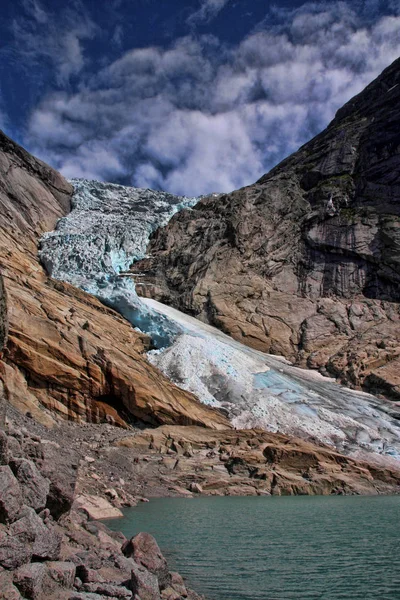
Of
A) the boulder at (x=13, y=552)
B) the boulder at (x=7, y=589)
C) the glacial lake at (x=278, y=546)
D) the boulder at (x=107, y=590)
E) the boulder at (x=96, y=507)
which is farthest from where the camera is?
the boulder at (x=96, y=507)

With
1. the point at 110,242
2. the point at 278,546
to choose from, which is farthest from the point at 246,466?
the point at 110,242

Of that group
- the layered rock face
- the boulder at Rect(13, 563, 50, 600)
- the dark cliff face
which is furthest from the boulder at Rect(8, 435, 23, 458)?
the dark cliff face

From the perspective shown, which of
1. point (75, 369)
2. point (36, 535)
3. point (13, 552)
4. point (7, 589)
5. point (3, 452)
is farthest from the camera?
point (75, 369)

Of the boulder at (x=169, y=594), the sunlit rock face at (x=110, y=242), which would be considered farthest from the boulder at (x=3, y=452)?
the sunlit rock face at (x=110, y=242)

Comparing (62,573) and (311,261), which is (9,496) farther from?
(311,261)

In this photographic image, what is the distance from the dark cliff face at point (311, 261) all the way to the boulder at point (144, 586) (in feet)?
119

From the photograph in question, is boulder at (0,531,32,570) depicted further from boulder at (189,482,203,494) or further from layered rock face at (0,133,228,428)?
layered rock face at (0,133,228,428)

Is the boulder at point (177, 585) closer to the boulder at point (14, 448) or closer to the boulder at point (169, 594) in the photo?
the boulder at point (169, 594)

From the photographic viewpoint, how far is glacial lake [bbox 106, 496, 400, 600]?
8461 millimetres

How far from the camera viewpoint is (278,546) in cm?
1150

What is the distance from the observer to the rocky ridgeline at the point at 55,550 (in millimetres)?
5410

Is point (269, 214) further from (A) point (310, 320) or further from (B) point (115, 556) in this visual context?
(B) point (115, 556)

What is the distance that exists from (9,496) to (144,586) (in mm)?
2125

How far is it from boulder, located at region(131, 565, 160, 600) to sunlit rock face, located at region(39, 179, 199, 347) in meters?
31.3
